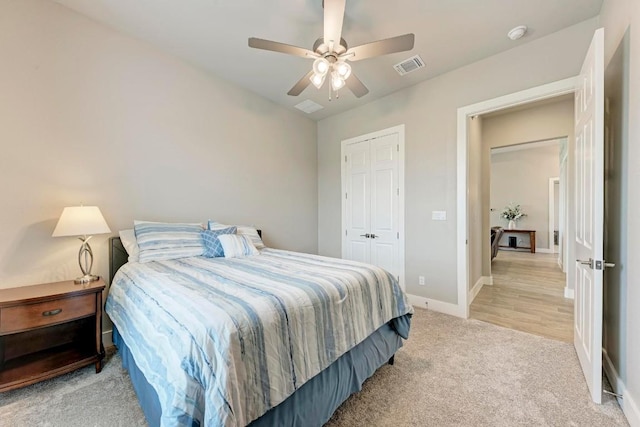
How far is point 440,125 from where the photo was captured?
325 cm

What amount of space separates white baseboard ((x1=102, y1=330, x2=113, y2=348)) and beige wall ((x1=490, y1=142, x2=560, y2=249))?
9609 mm

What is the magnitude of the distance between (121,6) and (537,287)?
20.8 ft

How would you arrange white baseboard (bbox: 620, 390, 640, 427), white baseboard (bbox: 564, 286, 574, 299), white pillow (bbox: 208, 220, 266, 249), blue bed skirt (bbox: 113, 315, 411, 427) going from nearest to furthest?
1. blue bed skirt (bbox: 113, 315, 411, 427)
2. white baseboard (bbox: 620, 390, 640, 427)
3. white pillow (bbox: 208, 220, 266, 249)
4. white baseboard (bbox: 564, 286, 574, 299)

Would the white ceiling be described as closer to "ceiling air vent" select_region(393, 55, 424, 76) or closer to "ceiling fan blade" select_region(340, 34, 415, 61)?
"ceiling air vent" select_region(393, 55, 424, 76)

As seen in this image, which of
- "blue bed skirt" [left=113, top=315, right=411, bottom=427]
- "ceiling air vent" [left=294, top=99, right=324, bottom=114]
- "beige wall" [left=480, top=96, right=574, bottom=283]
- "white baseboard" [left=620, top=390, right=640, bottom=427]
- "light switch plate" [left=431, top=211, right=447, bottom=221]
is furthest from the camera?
"ceiling air vent" [left=294, top=99, right=324, bottom=114]

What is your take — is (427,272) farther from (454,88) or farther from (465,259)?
(454,88)

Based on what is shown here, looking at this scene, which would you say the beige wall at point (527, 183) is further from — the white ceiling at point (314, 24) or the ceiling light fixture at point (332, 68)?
the ceiling light fixture at point (332, 68)

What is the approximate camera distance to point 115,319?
198 cm

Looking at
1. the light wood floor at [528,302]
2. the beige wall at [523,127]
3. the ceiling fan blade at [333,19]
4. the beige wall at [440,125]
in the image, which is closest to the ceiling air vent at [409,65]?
the beige wall at [440,125]

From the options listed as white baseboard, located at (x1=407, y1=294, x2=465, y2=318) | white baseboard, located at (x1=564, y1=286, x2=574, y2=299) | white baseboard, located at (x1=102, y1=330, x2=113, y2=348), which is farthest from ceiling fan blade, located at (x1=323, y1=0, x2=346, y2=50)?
white baseboard, located at (x1=564, y1=286, x2=574, y2=299)

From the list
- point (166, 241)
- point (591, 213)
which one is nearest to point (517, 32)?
point (591, 213)

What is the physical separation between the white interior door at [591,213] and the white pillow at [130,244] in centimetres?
343

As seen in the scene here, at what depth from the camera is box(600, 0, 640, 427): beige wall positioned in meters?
1.50

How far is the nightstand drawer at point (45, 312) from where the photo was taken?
166cm
